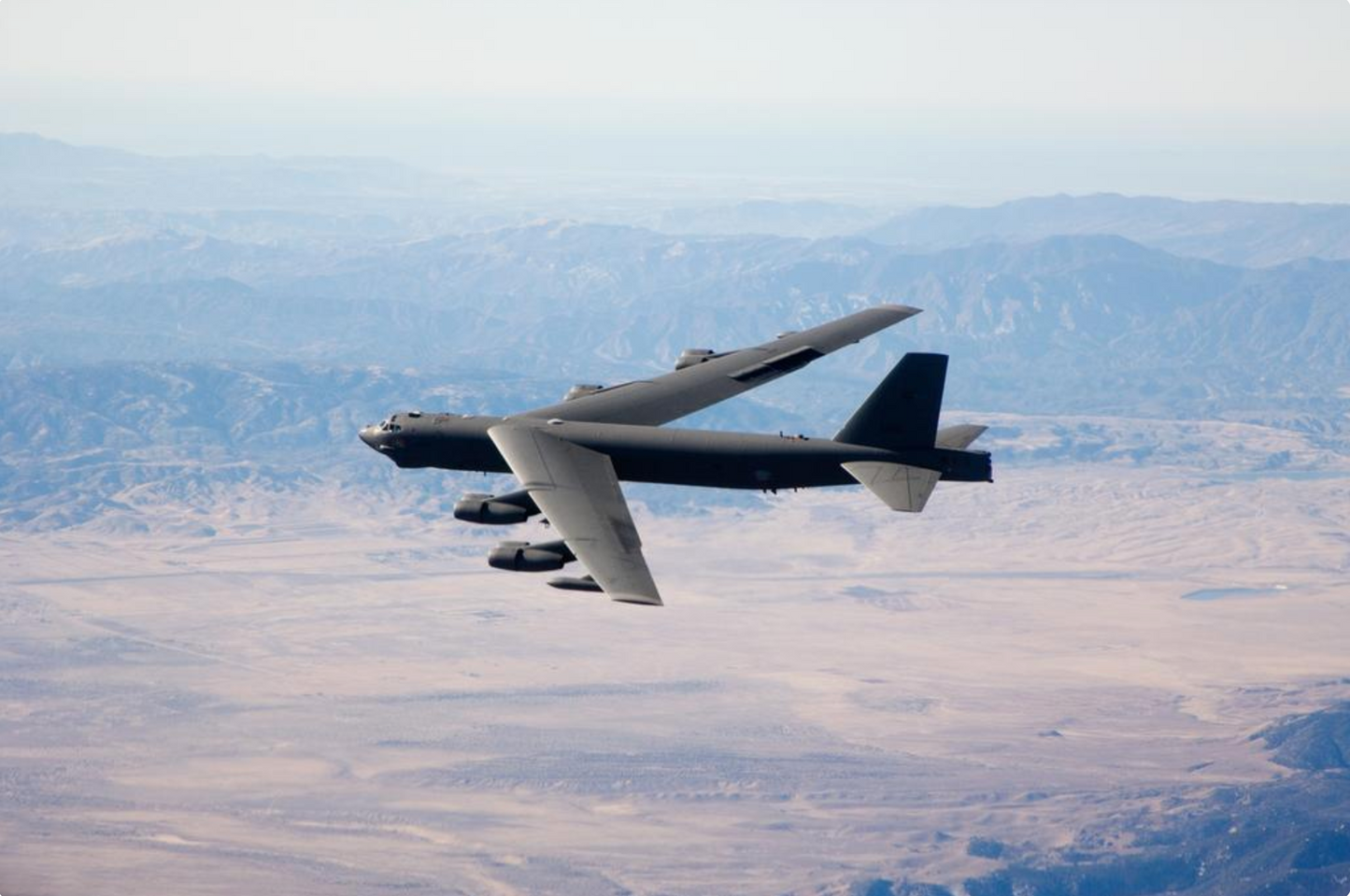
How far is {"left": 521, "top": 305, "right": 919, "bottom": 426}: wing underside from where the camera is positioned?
81.3 metres

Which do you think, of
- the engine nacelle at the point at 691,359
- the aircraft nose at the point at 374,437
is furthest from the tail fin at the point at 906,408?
the aircraft nose at the point at 374,437

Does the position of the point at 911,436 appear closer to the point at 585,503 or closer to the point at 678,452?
the point at 678,452

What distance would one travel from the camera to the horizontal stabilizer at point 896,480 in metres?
74.4

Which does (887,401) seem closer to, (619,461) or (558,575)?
(619,461)

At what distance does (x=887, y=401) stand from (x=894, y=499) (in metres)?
5.72

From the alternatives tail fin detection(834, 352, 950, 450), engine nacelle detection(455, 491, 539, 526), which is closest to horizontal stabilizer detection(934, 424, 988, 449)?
tail fin detection(834, 352, 950, 450)

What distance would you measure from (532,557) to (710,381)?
66.5 ft

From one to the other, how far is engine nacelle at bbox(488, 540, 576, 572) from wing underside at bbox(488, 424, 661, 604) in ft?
3.90

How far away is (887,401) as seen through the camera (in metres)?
78.2

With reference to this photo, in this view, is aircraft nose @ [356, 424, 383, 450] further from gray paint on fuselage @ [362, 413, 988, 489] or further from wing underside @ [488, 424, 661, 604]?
wing underside @ [488, 424, 661, 604]

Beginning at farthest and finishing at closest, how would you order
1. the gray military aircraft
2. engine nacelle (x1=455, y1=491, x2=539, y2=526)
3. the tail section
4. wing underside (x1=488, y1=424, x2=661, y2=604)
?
the tail section
engine nacelle (x1=455, y1=491, x2=539, y2=526)
the gray military aircraft
wing underside (x1=488, y1=424, x2=661, y2=604)

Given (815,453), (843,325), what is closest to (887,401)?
(815,453)

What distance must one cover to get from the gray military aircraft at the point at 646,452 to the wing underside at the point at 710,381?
0.13 meters

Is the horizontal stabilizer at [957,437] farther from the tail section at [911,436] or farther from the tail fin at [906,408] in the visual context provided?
the tail fin at [906,408]
